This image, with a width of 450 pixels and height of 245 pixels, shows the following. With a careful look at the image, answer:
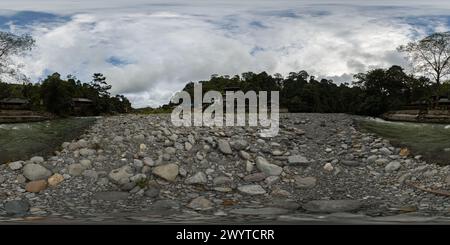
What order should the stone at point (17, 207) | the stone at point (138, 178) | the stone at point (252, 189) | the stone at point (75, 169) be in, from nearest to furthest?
the stone at point (17, 207) < the stone at point (252, 189) < the stone at point (138, 178) < the stone at point (75, 169)

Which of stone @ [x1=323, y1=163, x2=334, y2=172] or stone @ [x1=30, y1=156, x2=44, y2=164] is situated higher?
stone @ [x1=30, y1=156, x2=44, y2=164]

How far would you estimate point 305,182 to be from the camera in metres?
6.73

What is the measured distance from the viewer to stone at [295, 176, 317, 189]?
6.66 m

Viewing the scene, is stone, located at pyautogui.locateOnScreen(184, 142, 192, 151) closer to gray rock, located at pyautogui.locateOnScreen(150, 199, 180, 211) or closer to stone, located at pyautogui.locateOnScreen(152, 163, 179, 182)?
stone, located at pyautogui.locateOnScreen(152, 163, 179, 182)

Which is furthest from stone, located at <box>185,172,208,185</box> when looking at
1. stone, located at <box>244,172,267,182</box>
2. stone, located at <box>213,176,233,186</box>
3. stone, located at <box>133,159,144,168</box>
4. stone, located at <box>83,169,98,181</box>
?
stone, located at <box>83,169,98,181</box>

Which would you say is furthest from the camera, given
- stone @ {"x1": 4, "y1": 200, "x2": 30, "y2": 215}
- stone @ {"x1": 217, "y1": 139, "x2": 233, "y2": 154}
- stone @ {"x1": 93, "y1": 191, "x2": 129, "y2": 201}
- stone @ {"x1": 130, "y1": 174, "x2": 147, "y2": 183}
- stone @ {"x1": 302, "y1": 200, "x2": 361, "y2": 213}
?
stone @ {"x1": 217, "y1": 139, "x2": 233, "y2": 154}

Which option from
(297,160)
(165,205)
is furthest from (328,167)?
(165,205)

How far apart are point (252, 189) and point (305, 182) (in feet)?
2.88

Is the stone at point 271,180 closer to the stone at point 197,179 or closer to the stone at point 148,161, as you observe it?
the stone at point 197,179

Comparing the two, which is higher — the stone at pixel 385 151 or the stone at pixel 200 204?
the stone at pixel 385 151

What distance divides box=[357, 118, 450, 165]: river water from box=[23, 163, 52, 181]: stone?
5236 mm

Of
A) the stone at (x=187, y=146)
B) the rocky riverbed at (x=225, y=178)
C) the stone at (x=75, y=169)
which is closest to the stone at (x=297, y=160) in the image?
the rocky riverbed at (x=225, y=178)

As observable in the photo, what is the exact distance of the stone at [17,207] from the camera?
19.4 ft

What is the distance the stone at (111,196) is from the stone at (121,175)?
25cm
